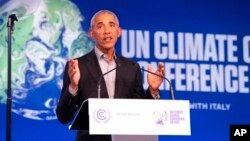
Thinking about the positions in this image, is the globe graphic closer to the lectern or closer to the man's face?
the man's face

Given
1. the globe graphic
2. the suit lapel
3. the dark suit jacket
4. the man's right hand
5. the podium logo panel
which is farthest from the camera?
the globe graphic

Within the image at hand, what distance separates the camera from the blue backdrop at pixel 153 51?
17.9ft

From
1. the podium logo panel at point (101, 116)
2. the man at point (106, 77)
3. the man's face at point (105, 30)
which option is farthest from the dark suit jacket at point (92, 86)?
the podium logo panel at point (101, 116)

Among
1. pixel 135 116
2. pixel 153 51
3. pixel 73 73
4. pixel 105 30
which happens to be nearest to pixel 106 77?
pixel 105 30

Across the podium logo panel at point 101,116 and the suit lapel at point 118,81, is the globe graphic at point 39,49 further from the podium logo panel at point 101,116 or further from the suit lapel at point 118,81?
the podium logo panel at point 101,116

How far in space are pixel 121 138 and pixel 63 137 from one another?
2470 mm

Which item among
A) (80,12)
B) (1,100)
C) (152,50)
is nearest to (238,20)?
(152,50)

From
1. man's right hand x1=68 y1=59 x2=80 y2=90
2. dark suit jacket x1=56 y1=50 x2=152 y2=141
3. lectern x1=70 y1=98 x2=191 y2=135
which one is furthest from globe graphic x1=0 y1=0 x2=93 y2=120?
lectern x1=70 y1=98 x2=191 y2=135

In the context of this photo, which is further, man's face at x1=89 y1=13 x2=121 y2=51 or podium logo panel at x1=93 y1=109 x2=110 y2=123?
man's face at x1=89 y1=13 x2=121 y2=51

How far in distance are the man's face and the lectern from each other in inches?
26.1

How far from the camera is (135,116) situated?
309 cm

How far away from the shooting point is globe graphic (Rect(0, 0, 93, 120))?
5418 mm

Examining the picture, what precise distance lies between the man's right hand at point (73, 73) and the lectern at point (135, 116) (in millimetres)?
249

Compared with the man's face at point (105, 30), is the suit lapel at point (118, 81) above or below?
below
